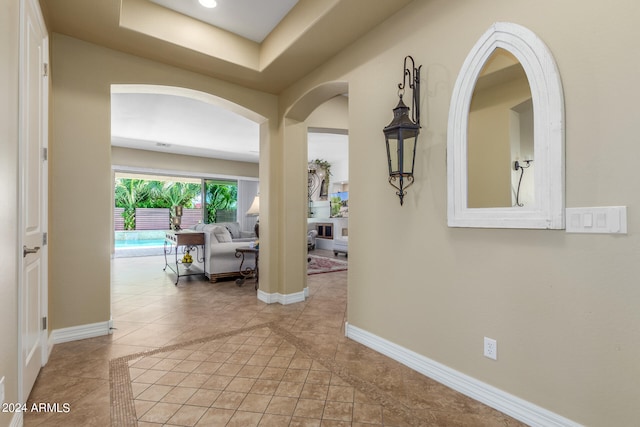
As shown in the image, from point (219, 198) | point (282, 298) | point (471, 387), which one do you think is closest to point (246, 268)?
point (282, 298)

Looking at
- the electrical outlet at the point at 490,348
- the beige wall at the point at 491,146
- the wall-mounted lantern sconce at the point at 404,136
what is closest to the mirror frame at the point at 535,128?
the beige wall at the point at 491,146

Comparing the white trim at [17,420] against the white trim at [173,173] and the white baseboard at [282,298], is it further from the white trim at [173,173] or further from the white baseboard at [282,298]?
the white trim at [173,173]

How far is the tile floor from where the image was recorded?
5.42 feet

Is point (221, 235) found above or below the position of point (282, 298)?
above

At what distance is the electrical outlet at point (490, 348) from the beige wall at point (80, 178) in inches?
123

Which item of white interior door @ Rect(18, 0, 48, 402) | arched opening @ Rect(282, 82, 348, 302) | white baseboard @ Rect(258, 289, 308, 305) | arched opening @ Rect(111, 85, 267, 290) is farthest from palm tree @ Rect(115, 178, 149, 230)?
white interior door @ Rect(18, 0, 48, 402)

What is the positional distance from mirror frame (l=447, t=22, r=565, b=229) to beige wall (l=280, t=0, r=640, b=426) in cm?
5

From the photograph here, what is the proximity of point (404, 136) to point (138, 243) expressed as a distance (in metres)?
10.9

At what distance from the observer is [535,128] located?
159 cm

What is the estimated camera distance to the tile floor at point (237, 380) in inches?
65.0

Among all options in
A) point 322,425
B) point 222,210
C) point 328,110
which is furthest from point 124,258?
point 322,425

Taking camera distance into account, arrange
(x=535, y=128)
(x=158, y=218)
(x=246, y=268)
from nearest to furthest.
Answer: (x=535, y=128) → (x=246, y=268) → (x=158, y=218)

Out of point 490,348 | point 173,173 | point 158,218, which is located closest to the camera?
point 490,348

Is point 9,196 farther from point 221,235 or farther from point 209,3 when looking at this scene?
point 221,235
